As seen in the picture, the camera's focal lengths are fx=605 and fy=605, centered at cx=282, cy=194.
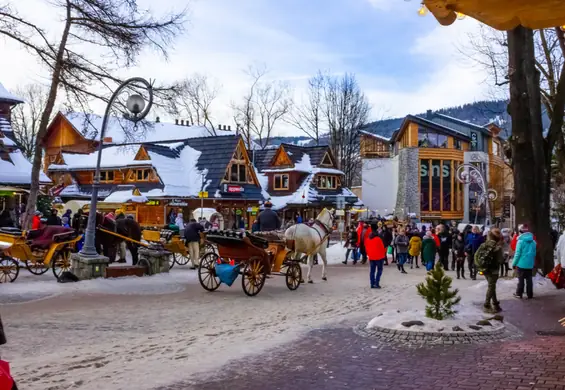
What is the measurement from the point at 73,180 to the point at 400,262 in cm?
3657

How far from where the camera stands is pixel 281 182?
5359cm

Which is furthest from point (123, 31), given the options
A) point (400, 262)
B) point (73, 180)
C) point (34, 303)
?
point (73, 180)

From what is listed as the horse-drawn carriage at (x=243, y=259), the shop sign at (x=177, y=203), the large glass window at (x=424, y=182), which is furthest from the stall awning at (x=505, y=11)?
the large glass window at (x=424, y=182)

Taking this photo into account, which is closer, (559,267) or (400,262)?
(559,267)

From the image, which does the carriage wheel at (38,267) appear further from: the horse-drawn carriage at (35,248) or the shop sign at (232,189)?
the shop sign at (232,189)

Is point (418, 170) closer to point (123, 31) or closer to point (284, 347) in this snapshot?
point (123, 31)

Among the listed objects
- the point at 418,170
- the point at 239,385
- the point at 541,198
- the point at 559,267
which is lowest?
the point at 239,385

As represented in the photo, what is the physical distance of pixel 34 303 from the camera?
12.2 m

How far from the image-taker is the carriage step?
15934mm

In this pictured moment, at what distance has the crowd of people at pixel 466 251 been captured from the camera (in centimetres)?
1223

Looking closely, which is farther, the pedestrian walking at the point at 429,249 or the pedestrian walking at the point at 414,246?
the pedestrian walking at the point at 414,246

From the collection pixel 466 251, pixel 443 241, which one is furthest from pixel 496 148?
pixel 466 251

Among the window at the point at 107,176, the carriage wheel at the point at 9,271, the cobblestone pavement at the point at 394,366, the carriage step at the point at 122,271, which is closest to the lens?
the cobblestone pavement at the point at 394,366

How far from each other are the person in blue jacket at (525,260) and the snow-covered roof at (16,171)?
21.8 metres
